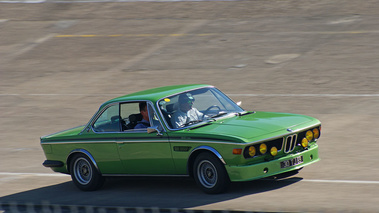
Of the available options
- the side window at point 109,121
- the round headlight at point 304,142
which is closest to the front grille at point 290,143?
the round headlight at point 304,142

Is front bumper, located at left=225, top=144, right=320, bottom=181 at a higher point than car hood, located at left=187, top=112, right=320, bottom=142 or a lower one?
lower

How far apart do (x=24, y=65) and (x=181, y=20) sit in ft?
23.2

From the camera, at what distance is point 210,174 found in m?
8.22

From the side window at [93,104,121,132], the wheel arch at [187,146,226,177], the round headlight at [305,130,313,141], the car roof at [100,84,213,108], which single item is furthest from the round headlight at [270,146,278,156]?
the side window at [93,104,121,132]

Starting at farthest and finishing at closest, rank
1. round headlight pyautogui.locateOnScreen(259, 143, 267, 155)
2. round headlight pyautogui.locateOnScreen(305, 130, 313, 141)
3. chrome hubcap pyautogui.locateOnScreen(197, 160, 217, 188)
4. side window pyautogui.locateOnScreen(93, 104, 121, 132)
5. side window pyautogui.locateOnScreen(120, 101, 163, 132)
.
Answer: side window pyautogui.locateOnScreen(93, 104, 121, 132) → side window pyautogui.locateOnScreen(120, 101, 163, 132) → round headlight pyautogui.locateOnScreen(305, 130, 313, 141) → chrome hubcap pyautogui.locateOnScreen(197, 160, 217, 188) → round headlight pyautogui.locateOnScreen(259, 143, 267, 155)

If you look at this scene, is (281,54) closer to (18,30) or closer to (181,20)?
(181,20)

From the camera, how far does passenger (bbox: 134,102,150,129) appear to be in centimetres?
901

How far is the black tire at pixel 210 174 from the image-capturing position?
26.4 feet

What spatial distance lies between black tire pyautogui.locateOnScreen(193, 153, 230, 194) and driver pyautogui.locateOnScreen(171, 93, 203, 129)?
0.70 metres

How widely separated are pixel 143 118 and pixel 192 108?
0.75m

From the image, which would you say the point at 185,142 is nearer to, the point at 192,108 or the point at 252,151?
the point at 192,108

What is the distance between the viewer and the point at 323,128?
13023 mm

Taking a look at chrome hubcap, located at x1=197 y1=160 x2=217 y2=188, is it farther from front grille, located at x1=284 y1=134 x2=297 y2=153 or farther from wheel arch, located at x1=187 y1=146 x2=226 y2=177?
front grille, located at x1=284 y1=134 x2=297 y2=153

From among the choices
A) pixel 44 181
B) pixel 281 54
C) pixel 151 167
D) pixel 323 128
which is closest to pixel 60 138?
pixel 44 181
